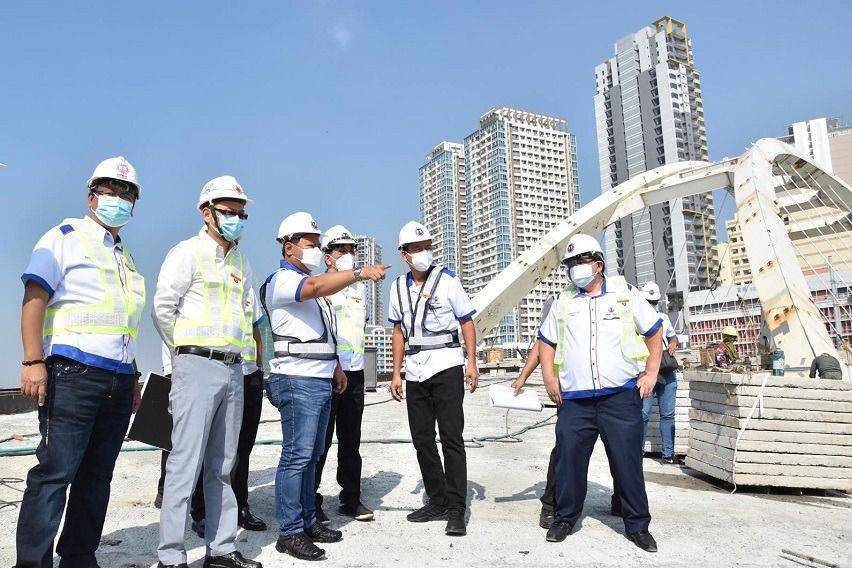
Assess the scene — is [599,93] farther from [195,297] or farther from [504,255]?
[195,297]

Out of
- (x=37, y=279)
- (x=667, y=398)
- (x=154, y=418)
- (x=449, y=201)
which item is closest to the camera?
(x=37, y=279)

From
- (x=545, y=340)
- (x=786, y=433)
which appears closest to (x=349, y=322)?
(x=545, y=340)

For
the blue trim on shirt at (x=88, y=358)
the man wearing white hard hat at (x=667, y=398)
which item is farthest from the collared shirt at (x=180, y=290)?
the man wearing white hard hat at (x=667, y=398)

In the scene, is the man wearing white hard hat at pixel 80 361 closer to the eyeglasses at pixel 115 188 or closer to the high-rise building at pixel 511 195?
the eyeglasses at pixel 115 188

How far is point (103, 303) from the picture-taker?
2.82 meters

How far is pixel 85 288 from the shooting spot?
9.17ft

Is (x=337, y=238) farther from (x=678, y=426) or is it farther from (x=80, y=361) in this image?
(x=678, y=426)

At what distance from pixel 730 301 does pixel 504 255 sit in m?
34.9

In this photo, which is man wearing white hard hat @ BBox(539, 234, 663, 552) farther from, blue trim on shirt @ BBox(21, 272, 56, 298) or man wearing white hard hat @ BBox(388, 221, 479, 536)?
blue trim on shirt @ BBox(21, 272, 56, 298)

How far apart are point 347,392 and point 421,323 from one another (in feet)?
2.60

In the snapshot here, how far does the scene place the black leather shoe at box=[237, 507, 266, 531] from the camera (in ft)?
12.3

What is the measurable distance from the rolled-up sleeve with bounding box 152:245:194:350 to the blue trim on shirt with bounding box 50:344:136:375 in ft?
0.92

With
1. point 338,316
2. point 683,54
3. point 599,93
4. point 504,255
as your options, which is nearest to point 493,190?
point 504,255

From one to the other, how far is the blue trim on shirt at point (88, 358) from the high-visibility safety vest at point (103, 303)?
0.08 metres
